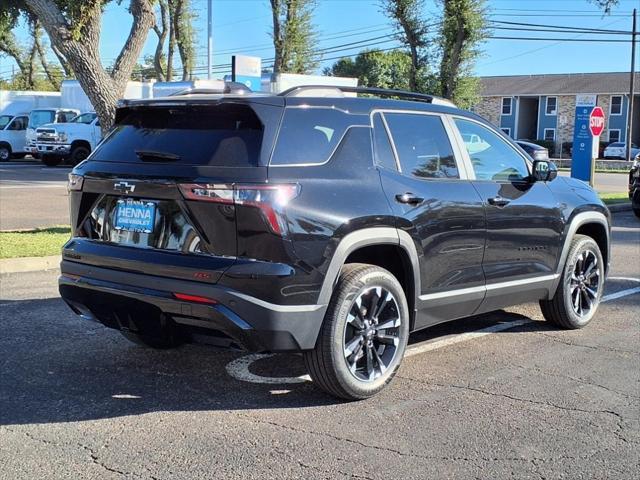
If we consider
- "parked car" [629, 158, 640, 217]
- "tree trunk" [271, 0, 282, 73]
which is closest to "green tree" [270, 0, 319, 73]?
"tree trunk" [271, 0, 282, 73]

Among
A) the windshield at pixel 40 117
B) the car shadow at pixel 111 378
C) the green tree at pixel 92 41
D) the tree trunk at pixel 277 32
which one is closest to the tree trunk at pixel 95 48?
the green tree at pixel 92 41

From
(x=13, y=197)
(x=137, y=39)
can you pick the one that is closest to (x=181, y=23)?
(x=13, y=197)

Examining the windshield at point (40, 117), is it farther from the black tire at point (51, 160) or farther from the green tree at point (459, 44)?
the green tree at point (459, 44)

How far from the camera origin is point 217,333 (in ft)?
13.7

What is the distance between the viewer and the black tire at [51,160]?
28038 millimetres

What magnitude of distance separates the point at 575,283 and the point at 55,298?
193 inches

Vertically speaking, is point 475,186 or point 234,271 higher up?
point 475,186

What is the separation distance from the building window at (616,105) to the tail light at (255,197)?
2402 inches

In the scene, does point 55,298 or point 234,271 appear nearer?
point 234,271

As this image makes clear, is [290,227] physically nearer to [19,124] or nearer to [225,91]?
[225,91]

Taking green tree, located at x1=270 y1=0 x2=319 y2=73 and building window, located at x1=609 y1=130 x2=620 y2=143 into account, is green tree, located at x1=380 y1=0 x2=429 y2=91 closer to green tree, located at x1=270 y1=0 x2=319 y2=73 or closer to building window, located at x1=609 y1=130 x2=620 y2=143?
green tree, located at x1=270 y1=0 x2=319 y2=73

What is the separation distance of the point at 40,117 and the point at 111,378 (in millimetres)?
26873

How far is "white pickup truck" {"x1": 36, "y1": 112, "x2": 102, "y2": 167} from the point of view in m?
27.3

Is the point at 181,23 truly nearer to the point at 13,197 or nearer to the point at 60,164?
the point at 60,164
